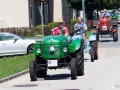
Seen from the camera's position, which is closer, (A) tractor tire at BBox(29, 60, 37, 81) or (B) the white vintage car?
(A) tractor tire at BBox(29, 60, 37, 81)

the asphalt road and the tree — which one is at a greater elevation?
the tree

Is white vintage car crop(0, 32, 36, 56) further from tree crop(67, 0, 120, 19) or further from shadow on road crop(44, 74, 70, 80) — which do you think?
tree crop(67, 0, 120, 19)

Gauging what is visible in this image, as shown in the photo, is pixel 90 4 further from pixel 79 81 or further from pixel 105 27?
pixel 79 81

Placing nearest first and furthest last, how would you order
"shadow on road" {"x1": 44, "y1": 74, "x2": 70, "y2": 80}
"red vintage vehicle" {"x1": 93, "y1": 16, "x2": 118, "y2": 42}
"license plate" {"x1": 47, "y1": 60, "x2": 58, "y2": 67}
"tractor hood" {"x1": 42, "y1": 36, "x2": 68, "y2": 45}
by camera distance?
"license plate" {"x1": 47, "y1": 60, "x2": 58, "y2": 67} → "tractor hood" {"x1": 42, "y1": 36, "x2": 68, "y2": 45} → "shadow on road" {"x1": 44, "y1": 74, "x2": 70, "y2": 80} → "red vintage vehicle" {"x1": 93, "y1": 16, "x2": 118, "y2": 42}

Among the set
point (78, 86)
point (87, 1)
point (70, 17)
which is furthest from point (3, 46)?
point (70, 17)

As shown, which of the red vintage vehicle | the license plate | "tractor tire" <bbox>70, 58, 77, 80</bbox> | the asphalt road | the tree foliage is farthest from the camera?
the tree foliage

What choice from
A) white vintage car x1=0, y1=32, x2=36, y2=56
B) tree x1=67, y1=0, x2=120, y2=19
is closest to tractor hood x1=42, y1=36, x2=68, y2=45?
white vintage car x1=0, y1=32, x2=36, y2=56

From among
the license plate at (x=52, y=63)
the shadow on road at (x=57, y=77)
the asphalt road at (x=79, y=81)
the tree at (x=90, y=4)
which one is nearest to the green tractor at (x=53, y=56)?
the license plate at (x=52, y=63)

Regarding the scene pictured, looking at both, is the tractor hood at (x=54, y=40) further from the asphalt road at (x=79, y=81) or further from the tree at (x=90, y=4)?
the tree at (x=90, y=4)

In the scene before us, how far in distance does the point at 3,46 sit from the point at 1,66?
756 cm

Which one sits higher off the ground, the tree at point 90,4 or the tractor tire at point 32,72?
the tree at point 90,4

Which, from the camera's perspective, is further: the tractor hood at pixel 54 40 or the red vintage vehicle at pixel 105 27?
the red vintage vehicle at pixel 105 27

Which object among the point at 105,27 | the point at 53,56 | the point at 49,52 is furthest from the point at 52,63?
the point at 105,27

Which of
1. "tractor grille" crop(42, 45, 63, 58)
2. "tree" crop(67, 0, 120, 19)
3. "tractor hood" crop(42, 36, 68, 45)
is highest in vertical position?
"tree" crop(67, 0, 120, 19)
